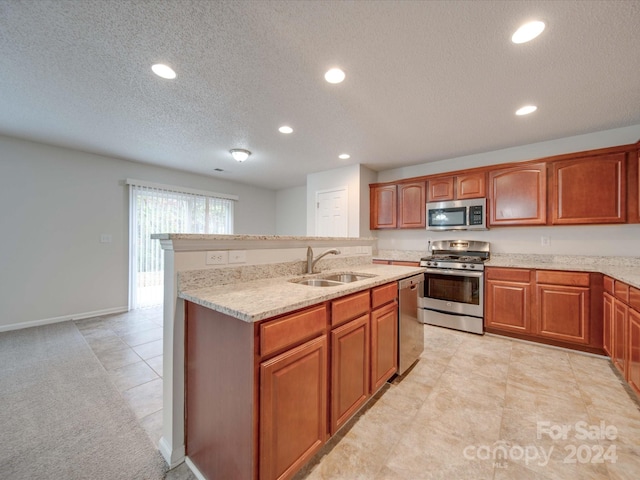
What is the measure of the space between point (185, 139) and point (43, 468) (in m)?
3.19

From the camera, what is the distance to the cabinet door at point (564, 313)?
2.61 metres

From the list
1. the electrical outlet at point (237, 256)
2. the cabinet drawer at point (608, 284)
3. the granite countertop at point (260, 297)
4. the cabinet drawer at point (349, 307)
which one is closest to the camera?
the granite countertop at point (260, 297)

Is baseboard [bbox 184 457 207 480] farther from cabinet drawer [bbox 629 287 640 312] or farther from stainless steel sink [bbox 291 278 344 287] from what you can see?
cabinet drawer [bbox 629 287 640 312]

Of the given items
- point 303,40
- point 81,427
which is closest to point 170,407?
point 81,427

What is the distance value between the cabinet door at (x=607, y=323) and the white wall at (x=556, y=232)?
33.4 inches

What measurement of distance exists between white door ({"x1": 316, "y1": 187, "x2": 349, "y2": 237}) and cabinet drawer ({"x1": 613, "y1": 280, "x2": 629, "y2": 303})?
3096mm

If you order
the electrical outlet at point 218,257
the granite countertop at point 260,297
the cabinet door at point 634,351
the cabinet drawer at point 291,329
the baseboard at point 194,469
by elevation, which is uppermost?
the electrical outlet at point 218,257

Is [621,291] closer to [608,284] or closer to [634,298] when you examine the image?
[634,298]

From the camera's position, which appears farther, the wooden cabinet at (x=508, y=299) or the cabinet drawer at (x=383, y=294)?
the wooden cabinet at (x=508, y=299)

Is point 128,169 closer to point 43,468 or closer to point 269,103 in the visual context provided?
point 269,103

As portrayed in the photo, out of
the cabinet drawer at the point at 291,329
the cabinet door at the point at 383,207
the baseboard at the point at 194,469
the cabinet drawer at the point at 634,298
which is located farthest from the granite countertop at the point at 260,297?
the cabinet door at the point at 383,207

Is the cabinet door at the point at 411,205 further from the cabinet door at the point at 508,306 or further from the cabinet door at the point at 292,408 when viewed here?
the cabinet door at the point at 292,408

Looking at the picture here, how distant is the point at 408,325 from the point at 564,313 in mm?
1858

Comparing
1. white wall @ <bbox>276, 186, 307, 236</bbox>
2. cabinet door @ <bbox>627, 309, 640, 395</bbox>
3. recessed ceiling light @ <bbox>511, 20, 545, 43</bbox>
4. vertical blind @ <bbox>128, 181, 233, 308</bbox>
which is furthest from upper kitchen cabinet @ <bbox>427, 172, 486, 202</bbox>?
vertical blind @ <bbox>128, 181, 233, 308</bbox>
